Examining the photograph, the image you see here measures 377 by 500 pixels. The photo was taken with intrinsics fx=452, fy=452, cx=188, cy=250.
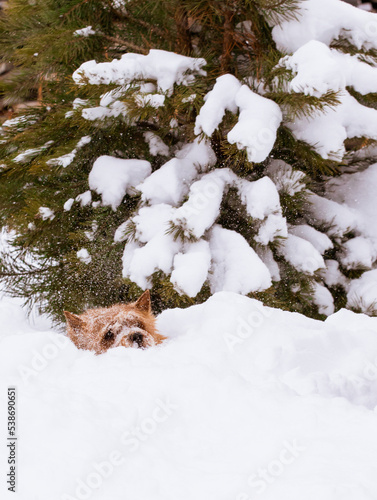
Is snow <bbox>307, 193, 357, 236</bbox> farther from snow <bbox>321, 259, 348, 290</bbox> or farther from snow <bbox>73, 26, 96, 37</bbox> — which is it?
snow <bbox>73, 26, 96, 37</bbox>

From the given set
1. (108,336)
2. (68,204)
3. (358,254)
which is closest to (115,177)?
(68,204)

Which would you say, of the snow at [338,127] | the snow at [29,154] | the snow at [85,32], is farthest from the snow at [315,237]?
the snow at [85,32]

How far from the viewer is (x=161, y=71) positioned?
3.58 m

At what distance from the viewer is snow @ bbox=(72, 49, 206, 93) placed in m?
3.42

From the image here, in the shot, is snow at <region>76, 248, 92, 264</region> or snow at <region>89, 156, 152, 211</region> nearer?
snow at <region>89, 156, 152, 211</region>

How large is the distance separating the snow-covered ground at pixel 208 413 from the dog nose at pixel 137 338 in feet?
0.80

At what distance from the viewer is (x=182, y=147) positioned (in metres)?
4.21

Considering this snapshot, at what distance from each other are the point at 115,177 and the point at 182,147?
2.40 ft

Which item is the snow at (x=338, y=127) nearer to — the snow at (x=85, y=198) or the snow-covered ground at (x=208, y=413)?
the snow-covered ground at (x=208, y=413)

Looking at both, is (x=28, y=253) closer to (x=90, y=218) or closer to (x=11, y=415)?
(x=90, y=218)

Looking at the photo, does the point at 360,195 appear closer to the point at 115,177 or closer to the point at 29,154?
the point at 115,177

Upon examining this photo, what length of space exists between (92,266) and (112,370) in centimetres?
190

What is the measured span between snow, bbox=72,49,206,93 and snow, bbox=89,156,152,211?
715 mm

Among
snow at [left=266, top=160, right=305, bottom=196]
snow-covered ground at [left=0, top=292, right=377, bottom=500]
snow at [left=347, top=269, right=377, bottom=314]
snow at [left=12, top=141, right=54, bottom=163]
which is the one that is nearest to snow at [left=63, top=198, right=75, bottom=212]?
snow at [left=12, top=141, right=54, bottom=163]
